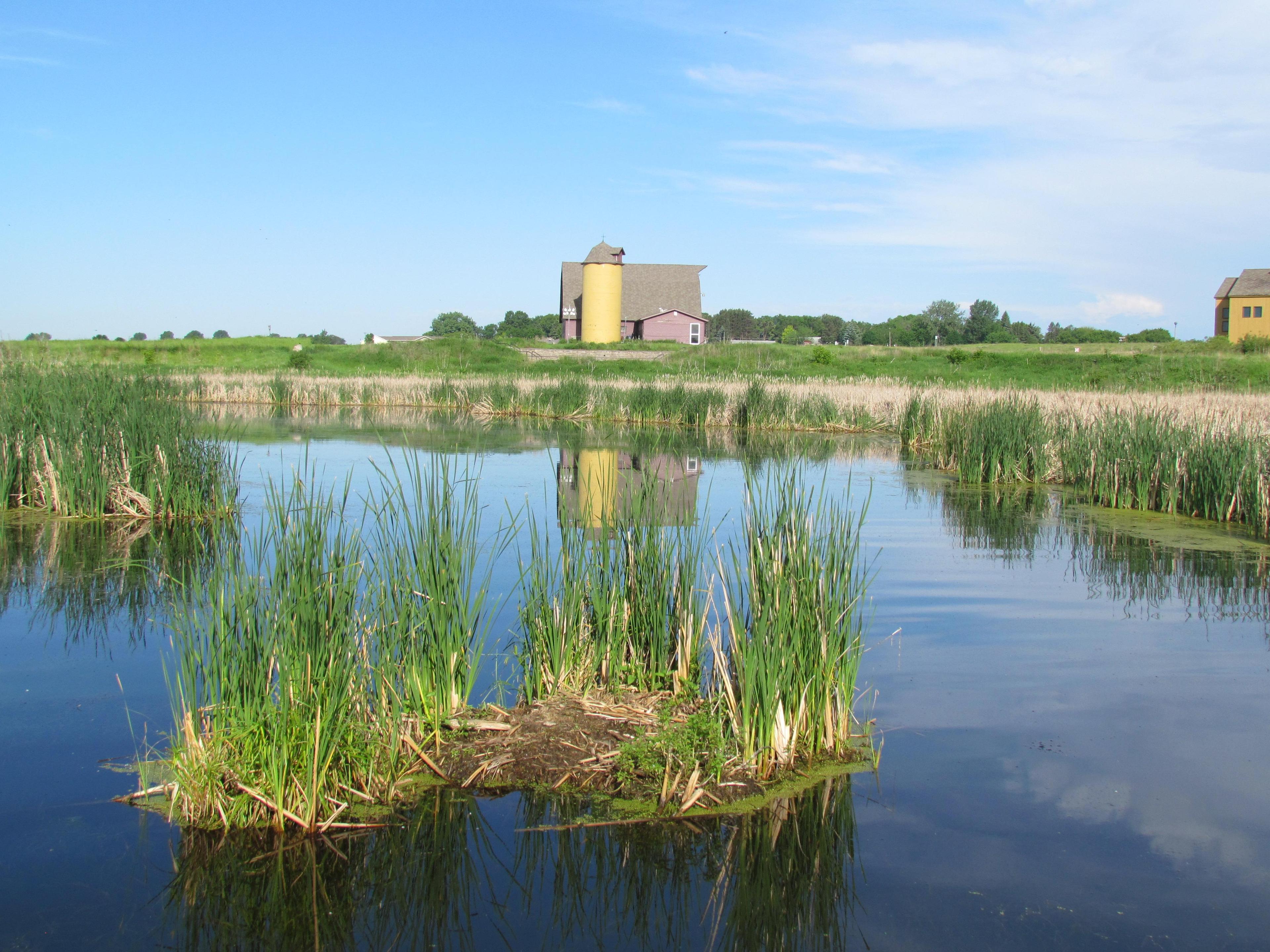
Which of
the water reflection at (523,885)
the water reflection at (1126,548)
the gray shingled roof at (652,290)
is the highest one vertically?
the gray shingled roof at (652,290)

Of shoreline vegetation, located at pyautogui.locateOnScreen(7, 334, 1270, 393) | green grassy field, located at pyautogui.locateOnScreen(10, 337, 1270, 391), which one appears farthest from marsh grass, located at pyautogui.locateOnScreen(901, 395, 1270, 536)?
green grassy field, located at pyautogui.locateOnScreen(10, 337, 1270, 391)

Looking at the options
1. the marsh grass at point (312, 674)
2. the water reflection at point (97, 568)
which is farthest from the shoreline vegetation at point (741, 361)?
the marsh grass at point (312, 674)

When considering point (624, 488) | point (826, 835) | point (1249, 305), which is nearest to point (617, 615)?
point (826, 835)

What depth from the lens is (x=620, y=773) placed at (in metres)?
3.73

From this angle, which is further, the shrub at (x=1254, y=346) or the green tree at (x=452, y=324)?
the green tree at (x=452, y=324)

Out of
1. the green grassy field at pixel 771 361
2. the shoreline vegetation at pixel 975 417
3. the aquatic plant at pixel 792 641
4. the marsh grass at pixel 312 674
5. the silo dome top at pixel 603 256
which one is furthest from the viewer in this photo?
the silo dome top at pixel 603 256

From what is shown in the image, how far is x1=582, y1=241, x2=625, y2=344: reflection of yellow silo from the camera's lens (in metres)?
46.7

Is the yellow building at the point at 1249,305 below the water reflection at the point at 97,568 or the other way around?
the other way around

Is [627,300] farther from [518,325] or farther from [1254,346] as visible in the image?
[518,325]

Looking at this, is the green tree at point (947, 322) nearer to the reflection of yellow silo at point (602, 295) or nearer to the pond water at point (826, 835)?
the reflection of yellow silo at point (602, 295)

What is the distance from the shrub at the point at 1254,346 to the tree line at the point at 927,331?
1894 cm

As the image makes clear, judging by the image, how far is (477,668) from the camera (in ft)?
13.7

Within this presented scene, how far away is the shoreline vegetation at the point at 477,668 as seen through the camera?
3.43 metres

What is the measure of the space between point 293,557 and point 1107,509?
10.0 metres
